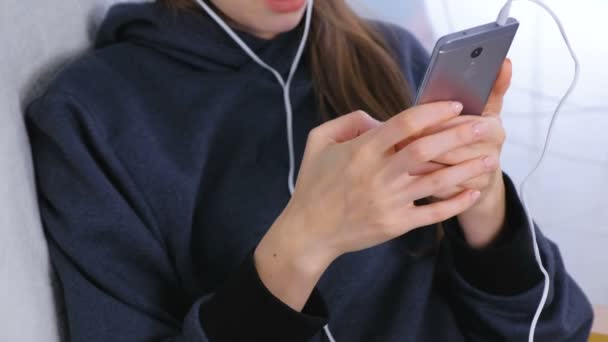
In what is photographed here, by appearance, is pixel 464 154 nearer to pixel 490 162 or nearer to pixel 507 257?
pixel 490 162

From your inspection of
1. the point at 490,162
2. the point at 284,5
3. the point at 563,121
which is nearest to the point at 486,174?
the point at 490,162

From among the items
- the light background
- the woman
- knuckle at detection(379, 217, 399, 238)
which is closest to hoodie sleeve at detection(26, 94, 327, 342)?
the woman

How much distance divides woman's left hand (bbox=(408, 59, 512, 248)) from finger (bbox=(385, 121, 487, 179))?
1cm

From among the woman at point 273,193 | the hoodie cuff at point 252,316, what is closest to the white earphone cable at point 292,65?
the woman at point 273,193

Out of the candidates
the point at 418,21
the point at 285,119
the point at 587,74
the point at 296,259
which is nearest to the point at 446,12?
the point at 418,21

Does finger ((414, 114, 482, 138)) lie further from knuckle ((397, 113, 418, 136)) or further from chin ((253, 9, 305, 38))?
chin ((253, 9, 305, 38))

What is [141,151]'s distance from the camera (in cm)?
63

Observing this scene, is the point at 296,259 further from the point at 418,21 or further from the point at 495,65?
the point at 418,21

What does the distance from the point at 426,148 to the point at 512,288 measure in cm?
26

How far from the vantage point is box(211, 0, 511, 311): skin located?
0.45m

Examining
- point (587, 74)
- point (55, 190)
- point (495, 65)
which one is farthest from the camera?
point (587, 74)

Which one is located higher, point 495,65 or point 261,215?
point 495,65

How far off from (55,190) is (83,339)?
5.2 inches

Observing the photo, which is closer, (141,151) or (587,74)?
(141,151)
